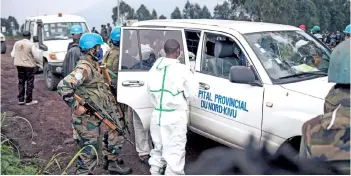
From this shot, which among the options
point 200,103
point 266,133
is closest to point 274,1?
point 200,103

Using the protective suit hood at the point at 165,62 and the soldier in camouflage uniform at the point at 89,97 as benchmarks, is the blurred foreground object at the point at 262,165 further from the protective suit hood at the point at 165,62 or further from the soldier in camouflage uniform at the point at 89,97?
the soldier in camouflage uniform at the point at 89,97

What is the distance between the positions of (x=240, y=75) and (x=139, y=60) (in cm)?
137

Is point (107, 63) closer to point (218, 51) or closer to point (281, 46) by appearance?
point (218, 51)

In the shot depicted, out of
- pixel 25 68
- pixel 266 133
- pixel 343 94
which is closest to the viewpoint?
pixel 343 94

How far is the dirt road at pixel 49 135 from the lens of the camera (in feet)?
16.2

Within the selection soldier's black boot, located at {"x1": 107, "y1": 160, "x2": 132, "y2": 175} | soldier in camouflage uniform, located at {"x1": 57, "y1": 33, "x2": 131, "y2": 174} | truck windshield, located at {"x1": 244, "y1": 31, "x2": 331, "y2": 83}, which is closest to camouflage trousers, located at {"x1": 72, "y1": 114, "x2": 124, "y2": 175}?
soldier in camouflage uniform, located at {"x1": 57, "y1": 33, "x2": 131, "y2": 174}

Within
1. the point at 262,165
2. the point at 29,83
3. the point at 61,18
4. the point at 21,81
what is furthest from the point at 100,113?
the point at 61,18

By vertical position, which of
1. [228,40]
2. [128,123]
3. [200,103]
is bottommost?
[128,123]

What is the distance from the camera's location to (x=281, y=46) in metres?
3.85

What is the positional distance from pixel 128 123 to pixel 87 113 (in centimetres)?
72

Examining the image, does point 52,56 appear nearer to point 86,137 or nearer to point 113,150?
point 113,150

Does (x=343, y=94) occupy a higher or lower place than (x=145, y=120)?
higher

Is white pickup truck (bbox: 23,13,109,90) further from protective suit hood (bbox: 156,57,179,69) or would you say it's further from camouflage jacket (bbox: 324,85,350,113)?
camouflage jacket (bbox: 324,85,350,113)

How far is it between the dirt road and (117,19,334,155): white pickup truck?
88 cm
